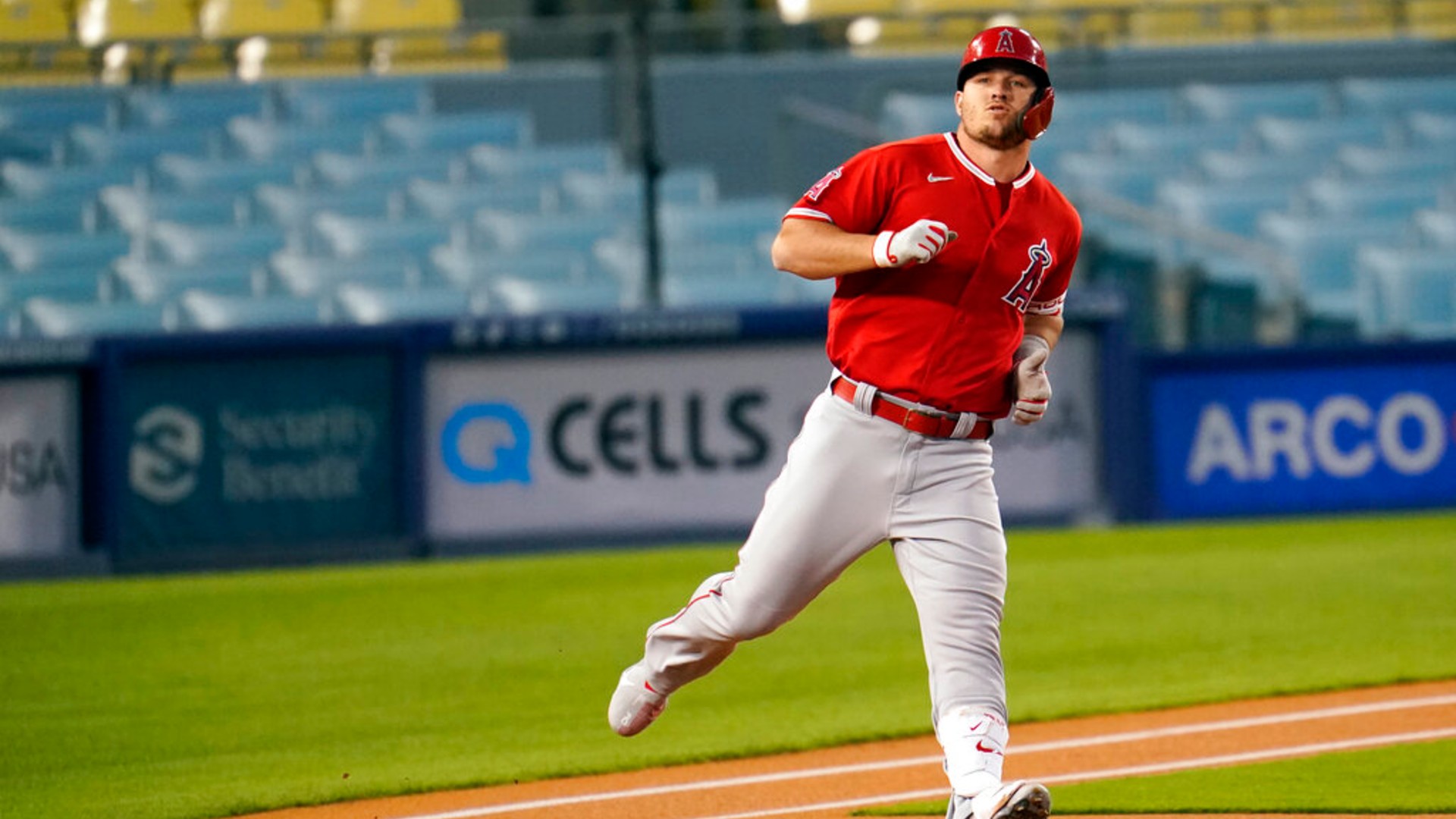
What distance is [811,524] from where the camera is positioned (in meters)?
5.34

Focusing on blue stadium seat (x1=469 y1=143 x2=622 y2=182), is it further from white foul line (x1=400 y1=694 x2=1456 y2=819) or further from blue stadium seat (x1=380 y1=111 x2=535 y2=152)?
white foul line (x1=400 y1=694 x2=1456 y2=819)

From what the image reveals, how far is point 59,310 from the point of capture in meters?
15.4

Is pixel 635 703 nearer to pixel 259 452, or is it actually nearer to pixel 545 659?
pixel 545 659

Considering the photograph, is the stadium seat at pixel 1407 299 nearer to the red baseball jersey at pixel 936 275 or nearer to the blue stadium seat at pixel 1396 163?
the blue stadium seat at pixel 1396 163

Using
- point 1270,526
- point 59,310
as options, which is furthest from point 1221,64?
point 59,310

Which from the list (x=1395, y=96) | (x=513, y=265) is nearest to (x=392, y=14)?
(x=513, y=265)

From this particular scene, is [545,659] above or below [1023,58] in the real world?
below

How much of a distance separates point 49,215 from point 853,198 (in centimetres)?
1333

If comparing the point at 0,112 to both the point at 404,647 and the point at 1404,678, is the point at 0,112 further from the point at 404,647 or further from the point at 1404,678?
the point at 1404,678

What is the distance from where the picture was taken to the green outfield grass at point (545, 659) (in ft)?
Answer: 24.3

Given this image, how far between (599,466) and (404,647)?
388cm

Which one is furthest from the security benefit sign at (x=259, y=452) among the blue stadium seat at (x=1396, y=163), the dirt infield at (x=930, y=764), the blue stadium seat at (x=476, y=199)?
the blue stadium seat at (x=1396, y=163)

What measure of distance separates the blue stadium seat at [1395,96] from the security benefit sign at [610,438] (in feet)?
30.2

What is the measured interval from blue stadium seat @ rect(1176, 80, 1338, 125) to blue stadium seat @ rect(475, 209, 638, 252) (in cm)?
482
